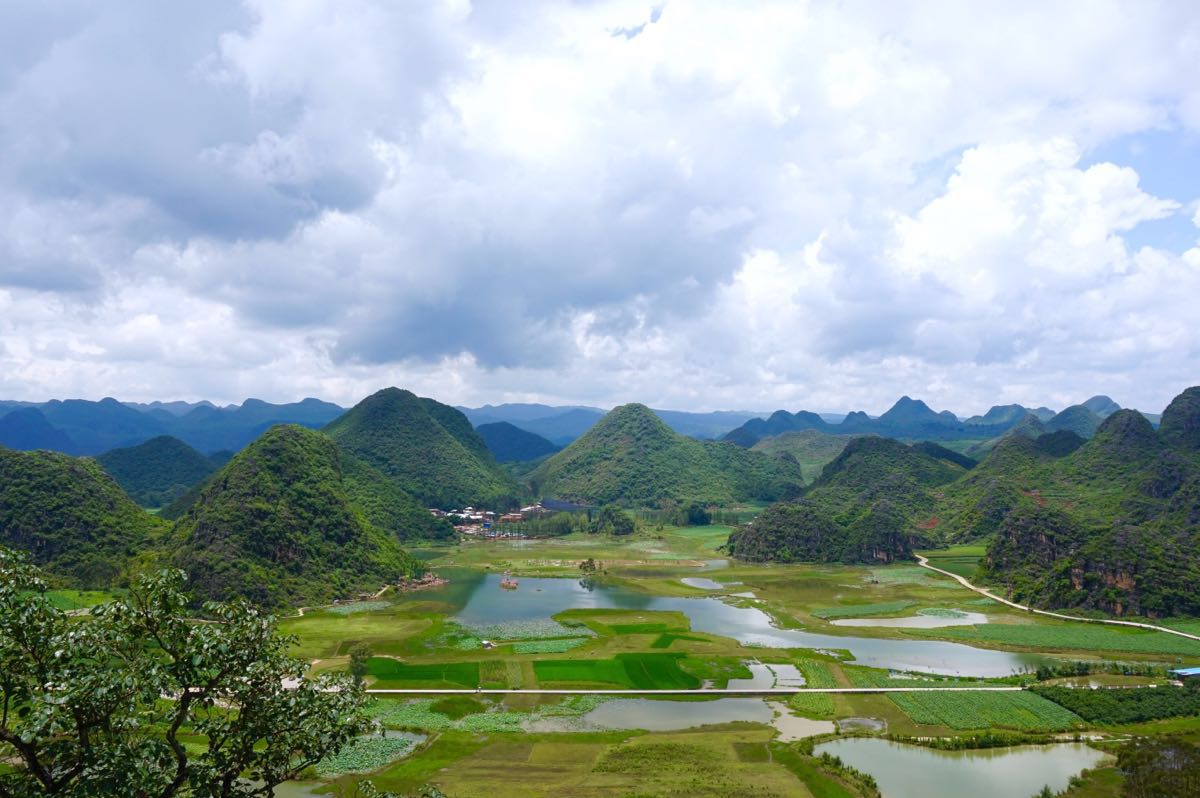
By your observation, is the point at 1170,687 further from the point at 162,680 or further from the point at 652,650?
the point at 162,680

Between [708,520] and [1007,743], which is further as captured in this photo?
[708,520]

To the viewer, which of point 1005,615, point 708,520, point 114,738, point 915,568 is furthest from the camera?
point 708,520

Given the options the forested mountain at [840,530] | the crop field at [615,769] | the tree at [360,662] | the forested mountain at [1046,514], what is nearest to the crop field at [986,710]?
the crop field at [615,769]

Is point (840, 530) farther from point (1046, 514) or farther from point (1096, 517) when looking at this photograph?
point (1096, 517)

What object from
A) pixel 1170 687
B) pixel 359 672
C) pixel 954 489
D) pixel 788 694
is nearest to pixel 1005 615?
pixel 1170 687

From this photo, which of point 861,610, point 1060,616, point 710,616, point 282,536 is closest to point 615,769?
point 710,616

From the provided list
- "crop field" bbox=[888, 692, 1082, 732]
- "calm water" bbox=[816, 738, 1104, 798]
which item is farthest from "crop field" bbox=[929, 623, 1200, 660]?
"calm water" bbox=[816, 738, 1104, 798]
